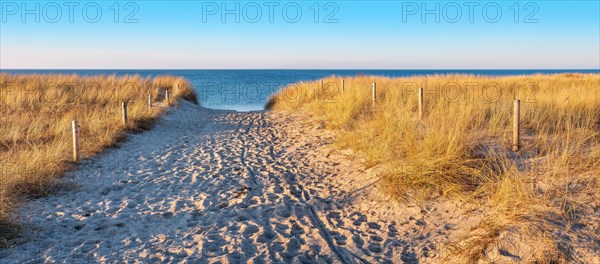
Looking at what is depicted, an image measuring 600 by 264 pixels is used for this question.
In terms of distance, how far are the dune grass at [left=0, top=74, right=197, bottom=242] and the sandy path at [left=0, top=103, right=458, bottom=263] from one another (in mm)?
348

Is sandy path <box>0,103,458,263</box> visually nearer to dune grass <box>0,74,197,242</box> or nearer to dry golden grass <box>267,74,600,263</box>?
dune grass <box>0,74,197,242</box>

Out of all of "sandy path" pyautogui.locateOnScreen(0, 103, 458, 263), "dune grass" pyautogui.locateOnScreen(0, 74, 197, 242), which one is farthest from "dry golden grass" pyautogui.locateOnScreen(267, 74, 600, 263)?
"dune grass" pyautogui.locateOnScreen(0, 74, 197, 242)

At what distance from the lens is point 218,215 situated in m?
5.67

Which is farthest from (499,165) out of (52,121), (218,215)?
(52,121)

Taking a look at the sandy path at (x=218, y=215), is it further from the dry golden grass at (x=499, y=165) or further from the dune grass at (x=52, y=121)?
the dry golden grass at (x=499, y=165)

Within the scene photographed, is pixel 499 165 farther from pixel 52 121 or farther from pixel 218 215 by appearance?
pixel 52 121

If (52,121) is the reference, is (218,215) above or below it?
below

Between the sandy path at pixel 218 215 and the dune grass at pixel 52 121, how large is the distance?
0.35m

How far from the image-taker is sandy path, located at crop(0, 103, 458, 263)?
14.8 ft

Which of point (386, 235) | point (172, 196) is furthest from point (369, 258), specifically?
point (172, 196)

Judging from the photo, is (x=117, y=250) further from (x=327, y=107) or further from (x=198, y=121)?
(x=198, y=121)

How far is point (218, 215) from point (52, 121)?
7.95m

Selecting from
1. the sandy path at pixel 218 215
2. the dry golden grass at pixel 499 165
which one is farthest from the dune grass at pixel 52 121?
the dry golden grass at pixel 499 165

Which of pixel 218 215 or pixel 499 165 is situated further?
pixel 499 165
